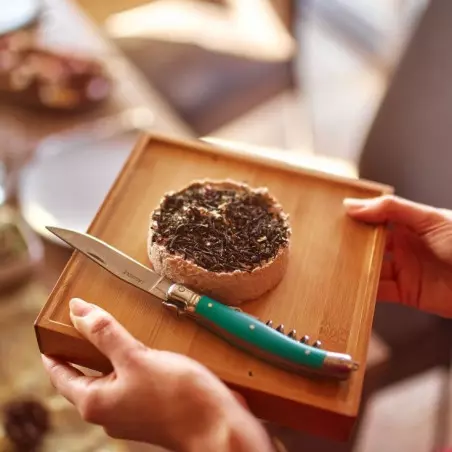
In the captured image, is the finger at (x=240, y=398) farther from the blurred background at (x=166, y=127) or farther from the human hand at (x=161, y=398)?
the blurred background at (x=166, y=127)

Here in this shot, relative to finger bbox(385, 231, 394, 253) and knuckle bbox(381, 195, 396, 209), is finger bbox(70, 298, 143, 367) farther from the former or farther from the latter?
finger bbox(385, 231, 394, 253)

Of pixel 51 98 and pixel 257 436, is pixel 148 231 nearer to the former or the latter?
pixel 257 436

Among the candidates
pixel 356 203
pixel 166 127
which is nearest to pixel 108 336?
pixel 356 203

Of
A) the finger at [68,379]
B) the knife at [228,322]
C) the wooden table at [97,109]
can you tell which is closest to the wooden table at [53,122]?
the wooden table at [97,109]

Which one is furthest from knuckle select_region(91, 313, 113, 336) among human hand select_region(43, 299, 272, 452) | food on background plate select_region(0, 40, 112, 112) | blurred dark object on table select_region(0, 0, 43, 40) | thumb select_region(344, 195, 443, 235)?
blurred dark object on table select_region(0, 0, 43, 40)

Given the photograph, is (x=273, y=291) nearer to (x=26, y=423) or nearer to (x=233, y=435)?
(x=233, y=435)
